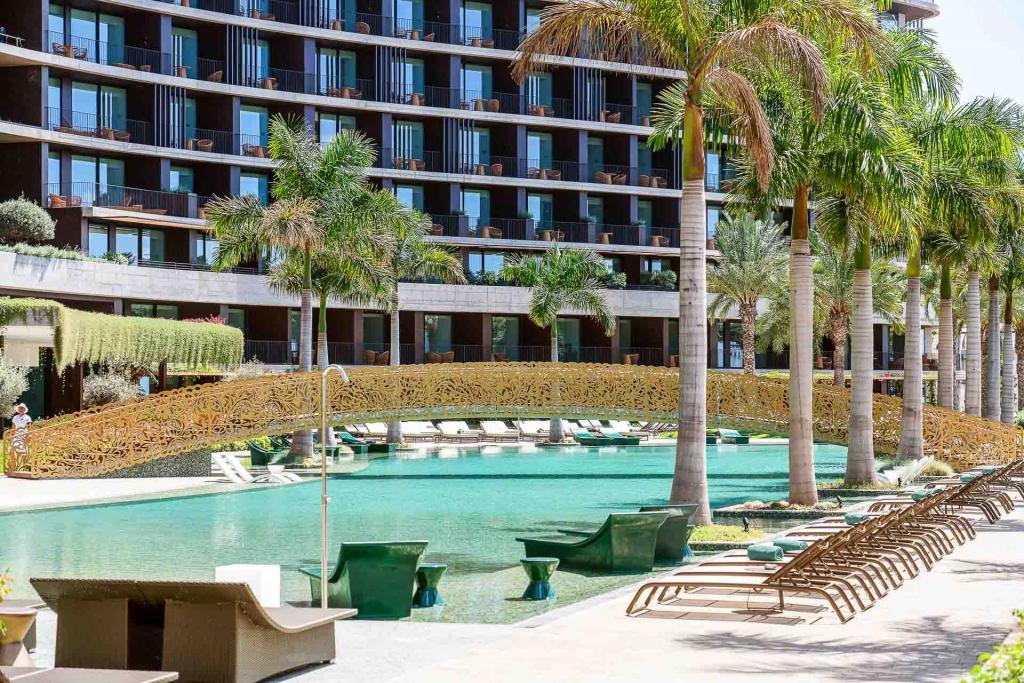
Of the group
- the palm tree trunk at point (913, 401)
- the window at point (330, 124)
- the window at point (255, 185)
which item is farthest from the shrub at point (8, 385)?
the window at point (330, 124)

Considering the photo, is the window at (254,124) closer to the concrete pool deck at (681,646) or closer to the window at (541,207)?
the window at (541,207)

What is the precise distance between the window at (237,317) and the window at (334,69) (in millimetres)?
11348

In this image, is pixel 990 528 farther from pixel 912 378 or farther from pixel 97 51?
pixel 97 51

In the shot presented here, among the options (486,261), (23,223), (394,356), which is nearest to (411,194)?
(486,261)

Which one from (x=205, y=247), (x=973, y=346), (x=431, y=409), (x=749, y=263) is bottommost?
(x=431, y=409)

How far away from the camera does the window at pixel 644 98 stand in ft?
231

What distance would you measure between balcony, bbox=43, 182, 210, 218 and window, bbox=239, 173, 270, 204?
3.28 meters

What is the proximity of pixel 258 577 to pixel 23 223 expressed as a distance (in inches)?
1602

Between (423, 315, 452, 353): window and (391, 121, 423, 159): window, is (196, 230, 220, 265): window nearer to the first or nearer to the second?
(391, 121, 423, 159): window

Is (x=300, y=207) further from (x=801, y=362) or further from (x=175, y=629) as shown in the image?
(x=175, y=629)

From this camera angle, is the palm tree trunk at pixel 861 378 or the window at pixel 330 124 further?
the window at pixel 330 124

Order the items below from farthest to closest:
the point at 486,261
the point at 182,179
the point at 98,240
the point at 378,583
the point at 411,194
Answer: the point at 486,261 → the point at 411,194 → the point at 182,179 → the point at 98,240 → the point at 378,583

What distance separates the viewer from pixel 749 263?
199ft

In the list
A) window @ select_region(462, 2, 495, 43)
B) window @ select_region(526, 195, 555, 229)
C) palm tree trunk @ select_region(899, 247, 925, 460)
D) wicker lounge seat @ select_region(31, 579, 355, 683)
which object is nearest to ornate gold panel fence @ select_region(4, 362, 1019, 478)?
palm tree trunk @ select_region(899, 247, 925, 460)
